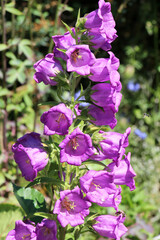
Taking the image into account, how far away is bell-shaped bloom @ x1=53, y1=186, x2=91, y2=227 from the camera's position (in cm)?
133

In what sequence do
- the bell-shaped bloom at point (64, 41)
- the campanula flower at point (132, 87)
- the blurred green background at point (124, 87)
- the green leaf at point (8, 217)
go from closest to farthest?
the bell-shaped bloom at point (64, 41)
the green leaf at point (8, 217)
the blurred green background at point (124, 87)
the campanula flower at point (132, 87)

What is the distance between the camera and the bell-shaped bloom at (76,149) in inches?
51.9

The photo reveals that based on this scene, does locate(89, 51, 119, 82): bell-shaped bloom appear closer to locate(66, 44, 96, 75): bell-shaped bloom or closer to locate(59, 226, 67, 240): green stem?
locate(66, 44, 96, 75): bell-shaped bloom

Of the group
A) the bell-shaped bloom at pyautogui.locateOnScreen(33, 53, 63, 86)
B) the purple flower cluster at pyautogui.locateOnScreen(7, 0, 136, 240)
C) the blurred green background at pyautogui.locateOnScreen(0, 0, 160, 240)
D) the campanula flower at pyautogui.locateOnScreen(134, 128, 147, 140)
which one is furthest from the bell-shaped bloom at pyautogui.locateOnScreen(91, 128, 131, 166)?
the campanula flower at pyautogui.locateOnScreen(134, 128, 147, 140)

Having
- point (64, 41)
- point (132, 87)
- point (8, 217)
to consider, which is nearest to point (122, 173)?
point (64, 41)

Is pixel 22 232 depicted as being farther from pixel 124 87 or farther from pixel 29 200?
pixel 124 87

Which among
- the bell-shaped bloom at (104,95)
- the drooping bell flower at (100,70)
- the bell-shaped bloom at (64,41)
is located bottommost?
the bell-shaped bloom at (104,95)

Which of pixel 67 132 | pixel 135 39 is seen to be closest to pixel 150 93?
pixel 135 39

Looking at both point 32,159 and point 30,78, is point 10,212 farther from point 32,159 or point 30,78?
point 30,78

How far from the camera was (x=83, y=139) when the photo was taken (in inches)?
53.4

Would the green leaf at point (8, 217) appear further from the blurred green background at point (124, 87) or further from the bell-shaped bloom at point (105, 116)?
the bell-shaped bloom at point (105, 116)

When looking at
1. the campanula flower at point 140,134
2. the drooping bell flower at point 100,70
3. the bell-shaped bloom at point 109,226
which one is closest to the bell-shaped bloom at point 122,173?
the bell-shaped bloom at point 109,226

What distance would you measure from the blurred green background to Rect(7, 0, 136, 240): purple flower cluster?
0.66 meters

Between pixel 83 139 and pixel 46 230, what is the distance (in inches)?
17.2
